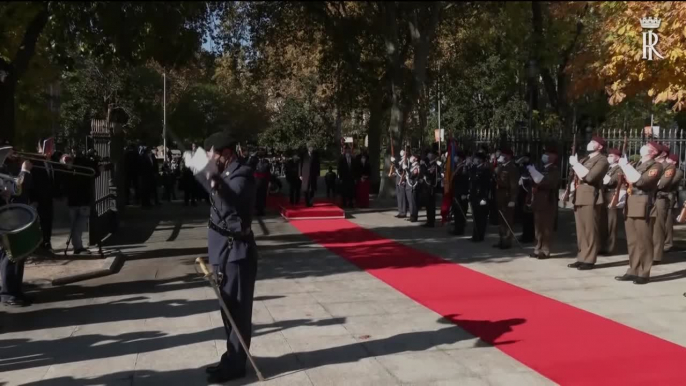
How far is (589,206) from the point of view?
11.2 m

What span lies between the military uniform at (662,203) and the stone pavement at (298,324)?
0.49 metres

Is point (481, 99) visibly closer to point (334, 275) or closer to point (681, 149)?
point (681, 149)

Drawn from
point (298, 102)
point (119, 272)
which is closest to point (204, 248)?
point (119, 272)

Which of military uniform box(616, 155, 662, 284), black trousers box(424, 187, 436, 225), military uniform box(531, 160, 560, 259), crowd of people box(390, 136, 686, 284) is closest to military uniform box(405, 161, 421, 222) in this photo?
crowd of people box(390, 136, 686, 284)

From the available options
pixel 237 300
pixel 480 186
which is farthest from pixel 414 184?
pixel 237 300

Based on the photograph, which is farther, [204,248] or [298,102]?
[298,102]

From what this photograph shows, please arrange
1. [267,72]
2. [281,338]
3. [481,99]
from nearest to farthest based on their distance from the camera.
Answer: [281,338], [267,72], [481,99]

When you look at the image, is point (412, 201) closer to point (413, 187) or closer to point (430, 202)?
point (413, 187)

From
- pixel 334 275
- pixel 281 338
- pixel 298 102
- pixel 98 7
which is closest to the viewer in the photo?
pixel 98 7

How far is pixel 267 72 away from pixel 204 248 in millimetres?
14525

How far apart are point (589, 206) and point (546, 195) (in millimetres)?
899

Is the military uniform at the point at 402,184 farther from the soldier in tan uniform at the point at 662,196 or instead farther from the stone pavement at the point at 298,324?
the soldier in tan uniform at the point at 662,196

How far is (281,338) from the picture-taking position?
7.50 meters

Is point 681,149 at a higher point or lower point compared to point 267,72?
lower
